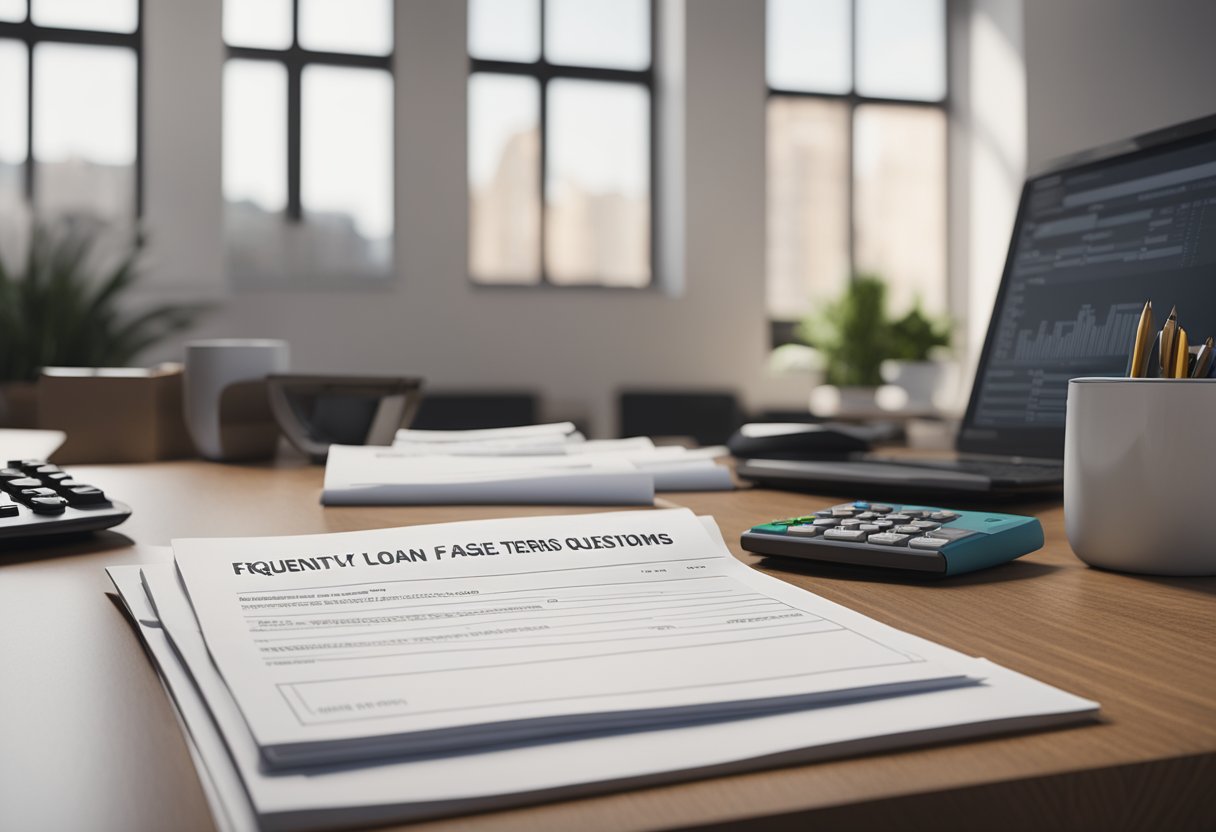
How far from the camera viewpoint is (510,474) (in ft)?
2.84

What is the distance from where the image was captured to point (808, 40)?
16.6 ft

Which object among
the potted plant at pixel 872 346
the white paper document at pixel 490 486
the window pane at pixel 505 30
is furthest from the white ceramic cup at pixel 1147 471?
the window pane at pixel 505 30

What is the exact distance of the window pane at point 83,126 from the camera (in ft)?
13.7

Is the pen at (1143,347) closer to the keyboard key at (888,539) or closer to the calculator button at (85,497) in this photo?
the keyboard key at (888,539)

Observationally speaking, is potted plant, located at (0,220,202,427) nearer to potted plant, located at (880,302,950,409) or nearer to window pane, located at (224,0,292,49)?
window pane, located at (224,0,292,49)

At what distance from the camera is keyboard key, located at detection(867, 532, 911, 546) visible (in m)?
0.53

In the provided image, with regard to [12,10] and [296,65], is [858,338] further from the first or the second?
[12,10]

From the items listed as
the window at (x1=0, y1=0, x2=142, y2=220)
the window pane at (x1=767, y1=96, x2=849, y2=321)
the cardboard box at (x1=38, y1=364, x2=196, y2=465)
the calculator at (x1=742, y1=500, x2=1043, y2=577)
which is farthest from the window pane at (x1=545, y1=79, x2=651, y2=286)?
the calculator at (x1=742, y1=500, x2=1043, y2=577)

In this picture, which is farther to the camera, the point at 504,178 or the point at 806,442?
the point at 504,178

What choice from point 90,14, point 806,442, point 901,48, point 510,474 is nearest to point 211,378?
point 510,474

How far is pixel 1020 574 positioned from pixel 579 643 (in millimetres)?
279

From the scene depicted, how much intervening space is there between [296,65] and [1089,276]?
4.16 m

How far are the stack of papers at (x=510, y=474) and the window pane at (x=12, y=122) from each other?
3.82 m

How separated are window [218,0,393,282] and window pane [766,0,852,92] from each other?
1.84m
